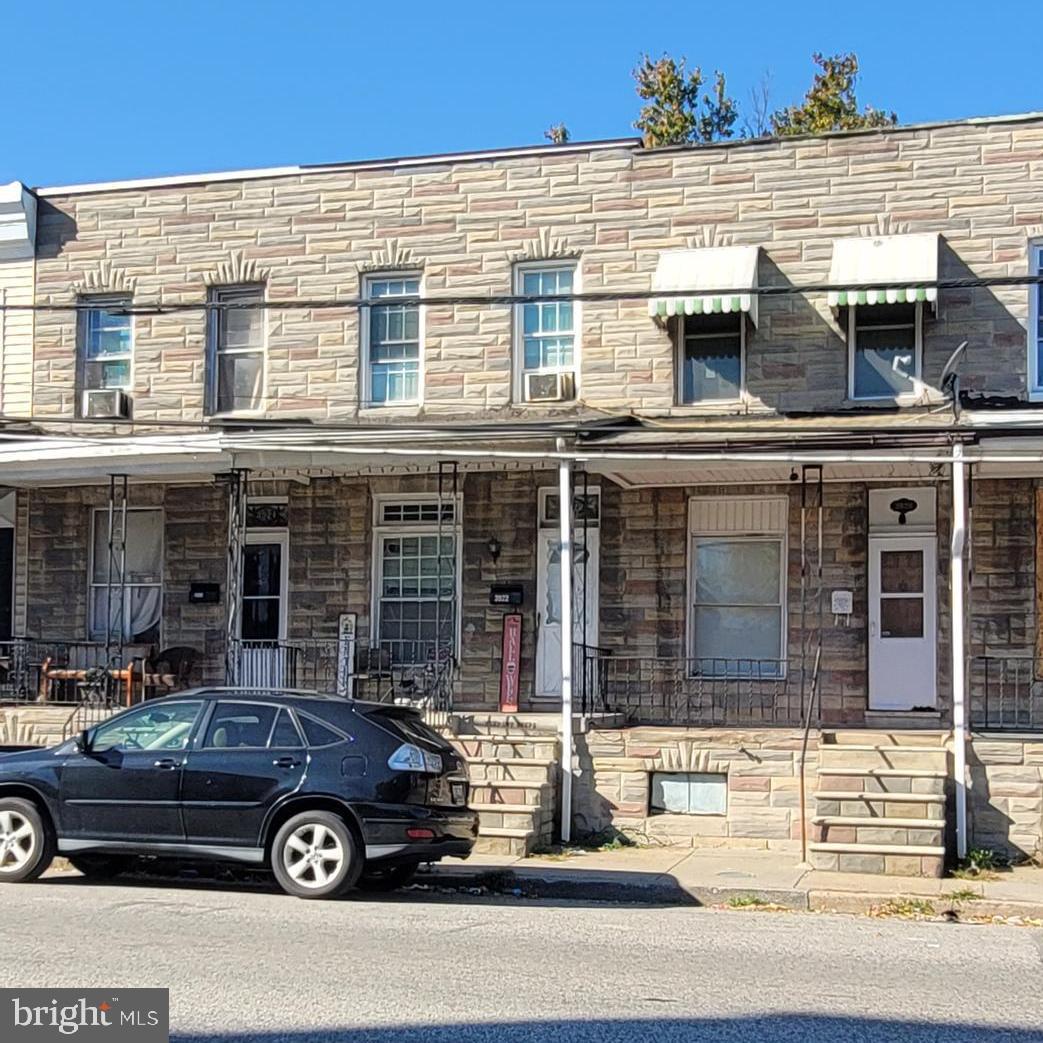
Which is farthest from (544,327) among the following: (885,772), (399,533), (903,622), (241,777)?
(241,777)

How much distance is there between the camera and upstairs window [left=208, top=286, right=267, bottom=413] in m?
18.2

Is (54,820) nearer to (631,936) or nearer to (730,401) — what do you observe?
(631,936)

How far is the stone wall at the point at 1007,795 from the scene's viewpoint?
1373cm

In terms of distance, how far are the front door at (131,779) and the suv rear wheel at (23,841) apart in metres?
0.19

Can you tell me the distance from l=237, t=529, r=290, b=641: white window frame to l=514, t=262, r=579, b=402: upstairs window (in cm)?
353

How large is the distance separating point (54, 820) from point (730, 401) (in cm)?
869

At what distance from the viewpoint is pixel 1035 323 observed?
15797mm

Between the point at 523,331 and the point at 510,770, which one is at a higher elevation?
the point at 523,331

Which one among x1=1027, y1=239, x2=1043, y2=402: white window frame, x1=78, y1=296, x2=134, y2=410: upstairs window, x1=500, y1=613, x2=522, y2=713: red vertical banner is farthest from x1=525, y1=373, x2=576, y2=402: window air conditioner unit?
x1=78, y1=296, x2=134, y2=410: upstairs window

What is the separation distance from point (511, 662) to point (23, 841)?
658cm

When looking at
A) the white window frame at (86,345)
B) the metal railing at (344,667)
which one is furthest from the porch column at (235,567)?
the white window frame at (86,345)

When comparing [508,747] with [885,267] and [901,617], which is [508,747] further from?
[885,267]

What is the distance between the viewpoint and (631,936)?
9.74m

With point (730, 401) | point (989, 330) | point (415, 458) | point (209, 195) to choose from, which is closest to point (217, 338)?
point (209, 195)
